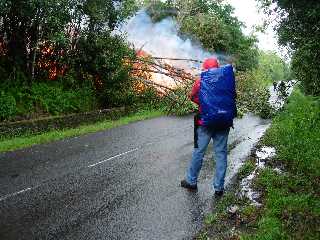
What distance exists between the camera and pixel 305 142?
38.5 feet

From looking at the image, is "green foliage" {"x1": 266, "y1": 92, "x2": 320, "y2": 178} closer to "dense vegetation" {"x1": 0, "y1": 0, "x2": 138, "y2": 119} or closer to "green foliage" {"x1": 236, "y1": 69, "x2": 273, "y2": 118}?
"green foliage" {"x1": 236, "y1": 69, "x2": 273, "y2": 118}

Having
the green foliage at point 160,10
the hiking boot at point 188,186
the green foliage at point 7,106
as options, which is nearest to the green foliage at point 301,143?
the hiking boot at point 188,186

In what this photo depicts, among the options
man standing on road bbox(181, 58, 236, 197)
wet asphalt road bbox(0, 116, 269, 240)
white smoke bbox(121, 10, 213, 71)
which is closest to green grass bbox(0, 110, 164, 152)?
wet asphalt road bbox(0, 116, 269, 240)

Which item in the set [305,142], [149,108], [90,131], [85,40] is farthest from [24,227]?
[149,108]

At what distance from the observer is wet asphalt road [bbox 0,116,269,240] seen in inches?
249

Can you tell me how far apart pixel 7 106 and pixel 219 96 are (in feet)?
31.8

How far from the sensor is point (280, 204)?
278 inches

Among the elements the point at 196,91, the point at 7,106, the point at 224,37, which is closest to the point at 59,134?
the point at 7,106

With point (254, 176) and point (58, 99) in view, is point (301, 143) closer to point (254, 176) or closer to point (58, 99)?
point (254, 176)

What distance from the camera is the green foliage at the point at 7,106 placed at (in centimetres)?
1544

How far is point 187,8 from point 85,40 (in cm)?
1884

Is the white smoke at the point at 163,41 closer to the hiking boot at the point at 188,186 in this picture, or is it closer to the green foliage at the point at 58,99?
the green foliage at the point at 58,99

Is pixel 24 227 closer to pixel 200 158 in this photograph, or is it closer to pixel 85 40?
pixel 200 158

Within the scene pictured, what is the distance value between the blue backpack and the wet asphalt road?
52.3 inches
